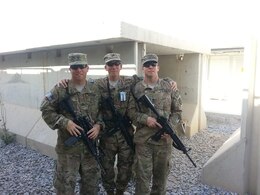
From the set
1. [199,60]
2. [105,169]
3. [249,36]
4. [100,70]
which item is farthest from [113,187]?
[199,60]

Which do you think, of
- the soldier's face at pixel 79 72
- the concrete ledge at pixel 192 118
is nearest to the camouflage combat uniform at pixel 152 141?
the soldier's face at pixel 79 72

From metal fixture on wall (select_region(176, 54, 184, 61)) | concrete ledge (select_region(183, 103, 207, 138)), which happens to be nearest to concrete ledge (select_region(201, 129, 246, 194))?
concrete ledge (select_region(183, 103, 207, 138))

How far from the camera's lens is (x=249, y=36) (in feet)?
13.8

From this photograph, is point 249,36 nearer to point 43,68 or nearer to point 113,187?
point 113,187

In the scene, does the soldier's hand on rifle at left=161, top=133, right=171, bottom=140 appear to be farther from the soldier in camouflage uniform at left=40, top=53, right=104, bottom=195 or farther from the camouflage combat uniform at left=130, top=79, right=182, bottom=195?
the soldier in camouflage uniform at left=40, top=53, right=104, bottom=195

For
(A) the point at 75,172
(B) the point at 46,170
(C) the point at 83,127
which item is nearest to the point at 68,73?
(B) the point at 46,170

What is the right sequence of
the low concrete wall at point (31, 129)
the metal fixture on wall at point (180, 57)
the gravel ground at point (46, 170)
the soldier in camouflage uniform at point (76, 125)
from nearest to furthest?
the soldier in camouflage uniform at point (76, 125) → the gravel ground at point (46, 170) → the low concrete wall at point (31, 129) → the metal fixture on wall at point (180, 57)

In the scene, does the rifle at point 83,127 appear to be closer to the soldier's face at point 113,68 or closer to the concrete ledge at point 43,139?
the soldier's face at point 113,68

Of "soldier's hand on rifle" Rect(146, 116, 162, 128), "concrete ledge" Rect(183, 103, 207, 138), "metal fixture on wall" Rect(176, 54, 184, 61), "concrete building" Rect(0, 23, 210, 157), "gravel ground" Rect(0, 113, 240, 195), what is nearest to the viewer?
"soldier's hand on rifle" Rect(146, 116, 162, 128)

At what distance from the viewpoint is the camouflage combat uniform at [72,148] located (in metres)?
3.20

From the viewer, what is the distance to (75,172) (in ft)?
10.7

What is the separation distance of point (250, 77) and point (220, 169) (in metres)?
1.58

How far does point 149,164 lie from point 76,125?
3.37 ft

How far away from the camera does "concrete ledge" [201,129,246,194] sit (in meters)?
4.34
